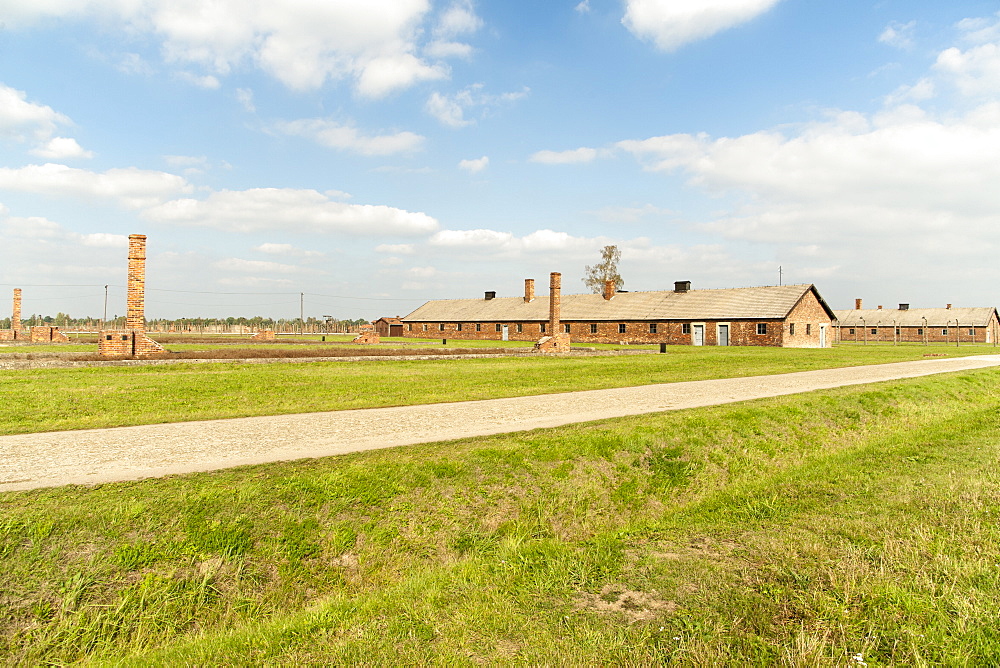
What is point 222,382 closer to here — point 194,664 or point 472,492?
point 472,492

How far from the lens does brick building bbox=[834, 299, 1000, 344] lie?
7544 centimetres

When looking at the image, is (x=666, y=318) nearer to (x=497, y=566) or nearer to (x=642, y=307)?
(x=642, y=307)

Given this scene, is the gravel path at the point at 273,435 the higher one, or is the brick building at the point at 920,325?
the brick building at the point at 920,325

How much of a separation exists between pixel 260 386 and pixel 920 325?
9102 cm

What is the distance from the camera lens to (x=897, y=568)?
5.20 metres

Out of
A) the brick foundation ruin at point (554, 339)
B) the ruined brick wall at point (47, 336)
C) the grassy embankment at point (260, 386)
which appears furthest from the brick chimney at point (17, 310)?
the brick foundation ruin at point (554, 339)

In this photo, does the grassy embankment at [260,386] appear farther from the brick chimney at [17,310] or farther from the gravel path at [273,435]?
the brick chimney at [17,310]

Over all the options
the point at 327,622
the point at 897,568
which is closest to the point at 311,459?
the point at 327,622

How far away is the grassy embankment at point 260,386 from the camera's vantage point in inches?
406

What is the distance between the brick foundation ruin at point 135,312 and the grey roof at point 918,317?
83.2m

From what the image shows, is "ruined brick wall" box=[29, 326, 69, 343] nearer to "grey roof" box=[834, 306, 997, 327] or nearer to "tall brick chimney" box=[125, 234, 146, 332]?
"tall brick chimney" box=[125, 234, 146, 332]

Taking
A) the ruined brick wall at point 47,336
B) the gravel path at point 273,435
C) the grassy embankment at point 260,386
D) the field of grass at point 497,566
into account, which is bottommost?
the field of grass at point 497,566

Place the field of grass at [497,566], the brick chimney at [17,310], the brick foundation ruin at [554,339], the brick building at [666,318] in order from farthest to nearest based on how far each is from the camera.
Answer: the brick building at [666,318] < the brick chimney at [17,310] < the brick foundation ruin at [554,339] < the field of grass at [497,566]

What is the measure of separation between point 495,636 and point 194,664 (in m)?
2.30
